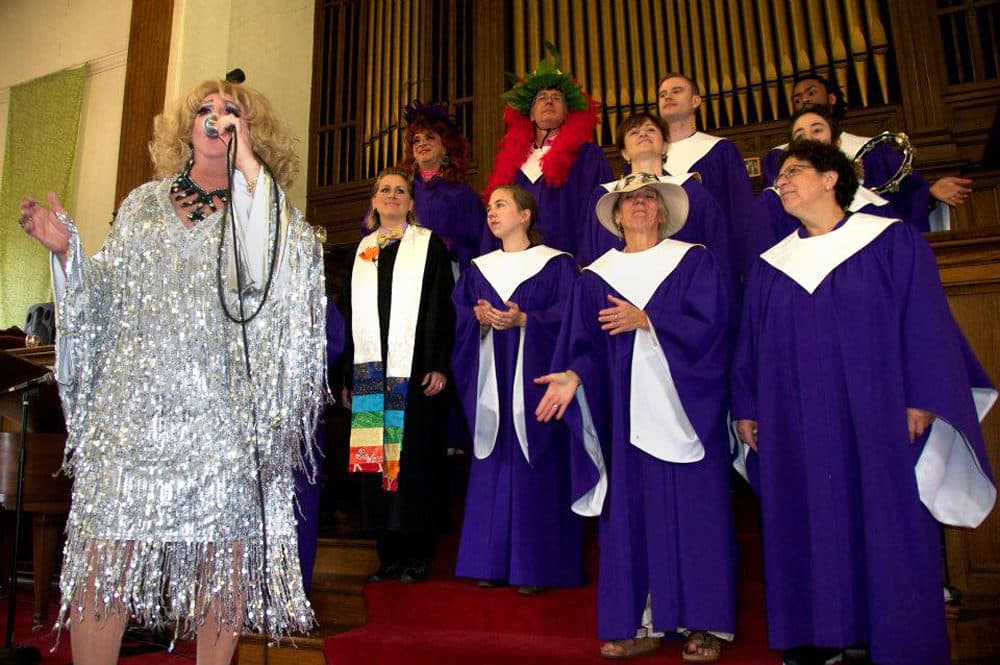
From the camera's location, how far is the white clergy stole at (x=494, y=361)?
139 inches

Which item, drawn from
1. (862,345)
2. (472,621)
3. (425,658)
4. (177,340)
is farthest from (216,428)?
(862,345)

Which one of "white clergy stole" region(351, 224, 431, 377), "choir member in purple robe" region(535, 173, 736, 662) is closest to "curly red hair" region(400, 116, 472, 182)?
"white clergy stole" region(351, 224, 431, 377)

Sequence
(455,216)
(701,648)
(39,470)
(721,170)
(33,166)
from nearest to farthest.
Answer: (701,648)
(39,470)
(721,170)
(455,216)
(33,166)

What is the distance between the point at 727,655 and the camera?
9.18ft

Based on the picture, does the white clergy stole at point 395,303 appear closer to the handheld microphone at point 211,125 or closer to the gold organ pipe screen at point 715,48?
the handheld microphone at point 211,125

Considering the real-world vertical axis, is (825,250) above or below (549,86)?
below

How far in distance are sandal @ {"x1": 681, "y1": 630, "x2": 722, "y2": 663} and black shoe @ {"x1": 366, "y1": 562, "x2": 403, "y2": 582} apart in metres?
1.41

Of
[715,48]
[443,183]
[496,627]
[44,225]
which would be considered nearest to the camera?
[44,225]

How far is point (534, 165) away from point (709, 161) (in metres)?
0.95

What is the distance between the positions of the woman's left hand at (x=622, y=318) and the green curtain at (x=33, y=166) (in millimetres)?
5820

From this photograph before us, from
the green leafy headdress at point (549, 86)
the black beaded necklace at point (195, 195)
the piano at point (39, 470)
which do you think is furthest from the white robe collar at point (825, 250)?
the piano at point (39, 470)

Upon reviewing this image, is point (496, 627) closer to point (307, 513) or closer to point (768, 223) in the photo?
point (307, 513)

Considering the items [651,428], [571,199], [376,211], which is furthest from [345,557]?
[571,199]

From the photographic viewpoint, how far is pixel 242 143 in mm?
2006
